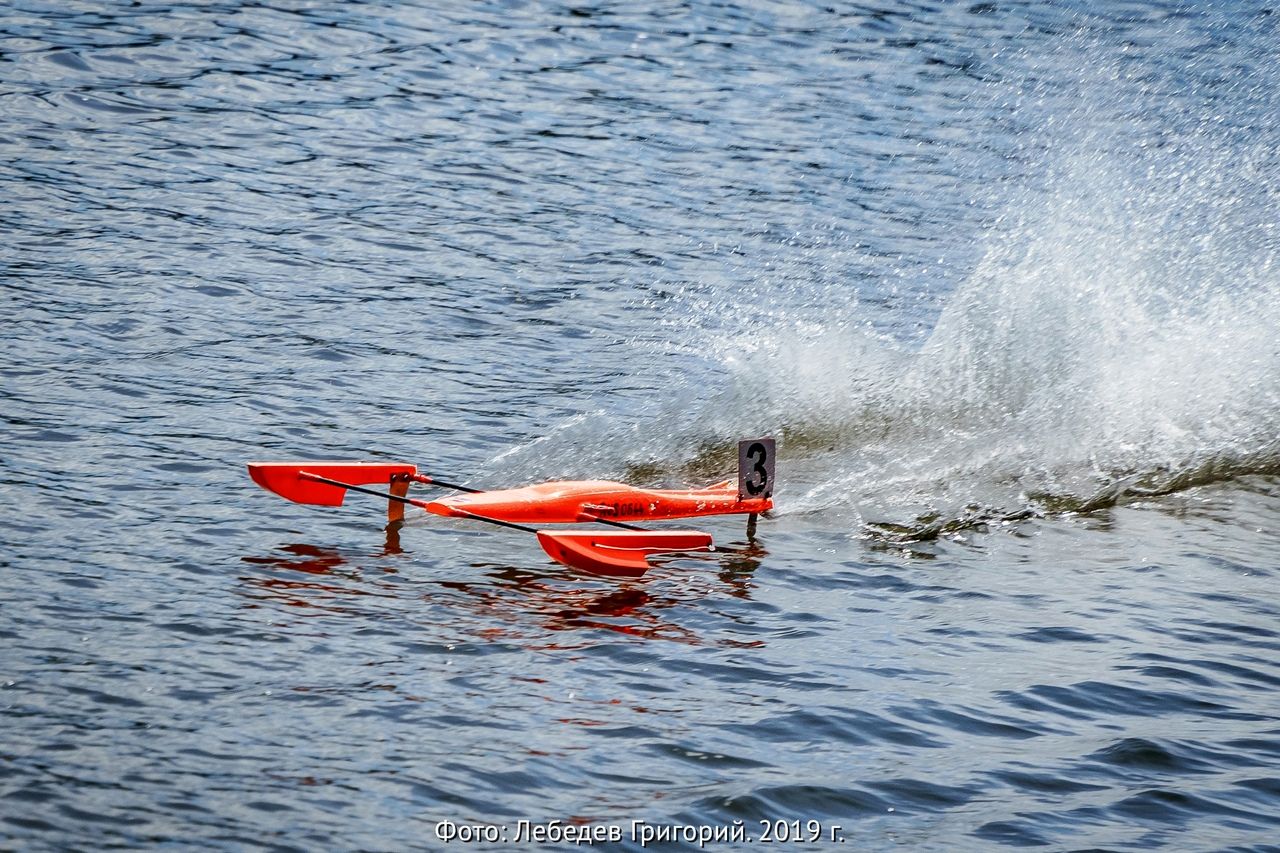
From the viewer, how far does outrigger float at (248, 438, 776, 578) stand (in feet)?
29.4

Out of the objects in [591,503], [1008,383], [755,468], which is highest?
[1008,383]

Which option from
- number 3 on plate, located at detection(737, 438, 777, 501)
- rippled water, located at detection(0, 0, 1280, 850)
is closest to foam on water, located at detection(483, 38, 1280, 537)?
rippled water, located at detection(0, 0, 1280, 850)

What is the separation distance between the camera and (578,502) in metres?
9.57

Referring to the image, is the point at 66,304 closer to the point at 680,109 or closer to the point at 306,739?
the point at 306,739

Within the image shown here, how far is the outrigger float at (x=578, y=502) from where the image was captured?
8953mm

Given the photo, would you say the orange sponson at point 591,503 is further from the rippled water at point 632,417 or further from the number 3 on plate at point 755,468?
the rippled water at point 632,417

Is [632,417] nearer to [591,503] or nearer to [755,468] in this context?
[755,468]

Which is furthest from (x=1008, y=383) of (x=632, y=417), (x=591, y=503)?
(x=591, y=503)

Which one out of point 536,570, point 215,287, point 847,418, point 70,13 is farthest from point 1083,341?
point 70,13

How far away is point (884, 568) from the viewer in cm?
974

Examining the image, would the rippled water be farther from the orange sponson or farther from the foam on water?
the orange sponson

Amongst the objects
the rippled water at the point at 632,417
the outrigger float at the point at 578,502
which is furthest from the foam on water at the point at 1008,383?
the outrigger float at the point at 578,502

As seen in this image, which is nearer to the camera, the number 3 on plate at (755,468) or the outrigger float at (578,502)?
the outrigger float at (578,502)

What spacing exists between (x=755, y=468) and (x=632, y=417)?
226cm
